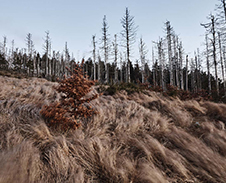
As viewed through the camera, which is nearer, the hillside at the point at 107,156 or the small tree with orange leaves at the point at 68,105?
the hillside at the point at 107,156

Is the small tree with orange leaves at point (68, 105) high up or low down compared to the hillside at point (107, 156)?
up

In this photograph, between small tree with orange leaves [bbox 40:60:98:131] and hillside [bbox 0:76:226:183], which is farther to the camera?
small tree with orange leaves [bbox 40:60:98:131]

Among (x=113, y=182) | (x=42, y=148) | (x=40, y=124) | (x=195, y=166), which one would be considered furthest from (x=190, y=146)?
(x=40, y=124)

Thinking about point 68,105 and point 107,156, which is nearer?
point 107,156

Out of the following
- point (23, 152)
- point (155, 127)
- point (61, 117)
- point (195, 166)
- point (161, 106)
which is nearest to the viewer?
point (23, 152)

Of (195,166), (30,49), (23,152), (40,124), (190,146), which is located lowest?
(195,166)

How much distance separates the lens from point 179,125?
3.68 m

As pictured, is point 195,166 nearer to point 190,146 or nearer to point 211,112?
point 190,146

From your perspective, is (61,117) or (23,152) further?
(61,117)

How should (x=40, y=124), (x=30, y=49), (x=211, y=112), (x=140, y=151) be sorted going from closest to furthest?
(x=140, y=151) → (x=40, y=124) → (x=211, y=112) → (x=30, y=49)

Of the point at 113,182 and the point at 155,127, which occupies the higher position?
the point at 155,127

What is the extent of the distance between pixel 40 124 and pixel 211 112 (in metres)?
5.13

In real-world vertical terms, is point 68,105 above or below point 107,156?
above

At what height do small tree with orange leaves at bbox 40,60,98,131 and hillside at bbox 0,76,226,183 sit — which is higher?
small tree with orange leaves at bbox 40,60,98,131
